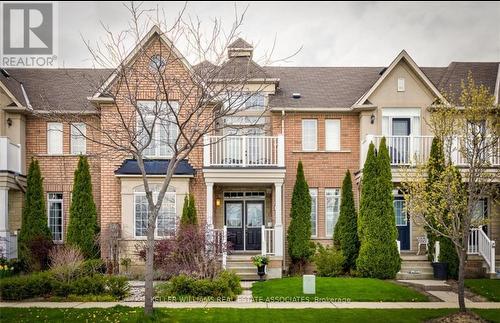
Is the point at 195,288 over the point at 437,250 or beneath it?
beneath

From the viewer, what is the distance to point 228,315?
14.3m

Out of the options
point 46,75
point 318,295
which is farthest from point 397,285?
point 46,75

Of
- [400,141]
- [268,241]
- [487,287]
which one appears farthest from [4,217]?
[487,287]

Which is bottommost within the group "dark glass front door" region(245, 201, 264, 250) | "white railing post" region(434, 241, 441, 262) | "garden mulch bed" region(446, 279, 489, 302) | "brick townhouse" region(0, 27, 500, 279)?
"garden mulch bed" region(446, 279, 489, 302)

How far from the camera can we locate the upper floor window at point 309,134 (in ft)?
83.5

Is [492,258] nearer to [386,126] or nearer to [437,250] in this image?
[437,250]

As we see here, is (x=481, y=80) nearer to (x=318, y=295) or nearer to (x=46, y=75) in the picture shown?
(x=318, y=295)

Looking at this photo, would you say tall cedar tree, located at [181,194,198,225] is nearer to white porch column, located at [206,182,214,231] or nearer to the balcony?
white porch column, located at [206,182,214,231]

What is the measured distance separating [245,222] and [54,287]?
10129 mm

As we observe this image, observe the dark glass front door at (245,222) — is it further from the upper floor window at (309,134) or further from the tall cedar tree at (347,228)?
the tall cedar tree at (347,228)

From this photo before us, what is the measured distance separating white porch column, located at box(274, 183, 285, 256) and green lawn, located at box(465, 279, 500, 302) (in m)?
6.72

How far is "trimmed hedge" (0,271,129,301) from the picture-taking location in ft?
55.0

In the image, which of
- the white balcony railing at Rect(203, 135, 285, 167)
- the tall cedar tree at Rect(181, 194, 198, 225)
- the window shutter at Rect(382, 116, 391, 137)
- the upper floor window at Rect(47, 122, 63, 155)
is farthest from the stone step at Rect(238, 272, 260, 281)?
the upper floor window at Rect(47, 122, 63, 155)

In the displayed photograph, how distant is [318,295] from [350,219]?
6.94 meters
